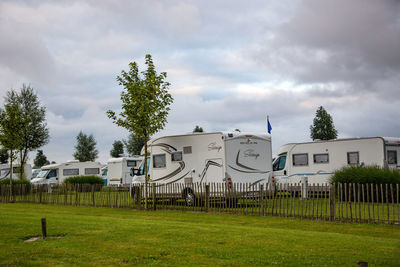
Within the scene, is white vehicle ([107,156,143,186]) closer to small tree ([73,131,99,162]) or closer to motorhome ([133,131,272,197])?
motorhome ([133,131,272,197])

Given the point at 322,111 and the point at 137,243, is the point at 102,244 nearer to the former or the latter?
the point at 137,243

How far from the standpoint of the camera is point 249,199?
55.3 ft

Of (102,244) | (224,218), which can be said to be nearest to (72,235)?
(102,244)

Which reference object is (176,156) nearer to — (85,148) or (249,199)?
(249,199)

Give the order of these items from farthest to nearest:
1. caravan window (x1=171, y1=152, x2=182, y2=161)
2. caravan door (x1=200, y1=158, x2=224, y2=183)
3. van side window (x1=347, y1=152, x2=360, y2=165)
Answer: van side window (x1=347, y1=152, x2=360, y2=165)
caravan window (x1=171, y1=152, x2=182, y2=161)
caravan door (x1=200, y1=158, x2=224, y2=183)

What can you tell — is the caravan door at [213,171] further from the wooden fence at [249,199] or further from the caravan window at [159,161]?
the caravan window at [159,161]

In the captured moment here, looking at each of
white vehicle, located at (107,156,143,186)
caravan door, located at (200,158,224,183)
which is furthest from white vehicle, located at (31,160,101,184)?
caravan door, located at (200,158,224,183)

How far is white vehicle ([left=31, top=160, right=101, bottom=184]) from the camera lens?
123 ft

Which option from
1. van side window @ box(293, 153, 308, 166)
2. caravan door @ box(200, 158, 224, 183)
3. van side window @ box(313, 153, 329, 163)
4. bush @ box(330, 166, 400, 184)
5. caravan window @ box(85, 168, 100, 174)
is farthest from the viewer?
caravan window @ box(85, 168, 100, 174)

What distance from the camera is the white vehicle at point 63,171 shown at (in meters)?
37.4

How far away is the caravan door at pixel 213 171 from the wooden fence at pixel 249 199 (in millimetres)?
510

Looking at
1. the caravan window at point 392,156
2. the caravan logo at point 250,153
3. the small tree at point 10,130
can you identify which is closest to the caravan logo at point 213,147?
the caravan logo at point 250,153

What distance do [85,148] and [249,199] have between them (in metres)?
51.1

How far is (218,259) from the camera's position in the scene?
286 inches
